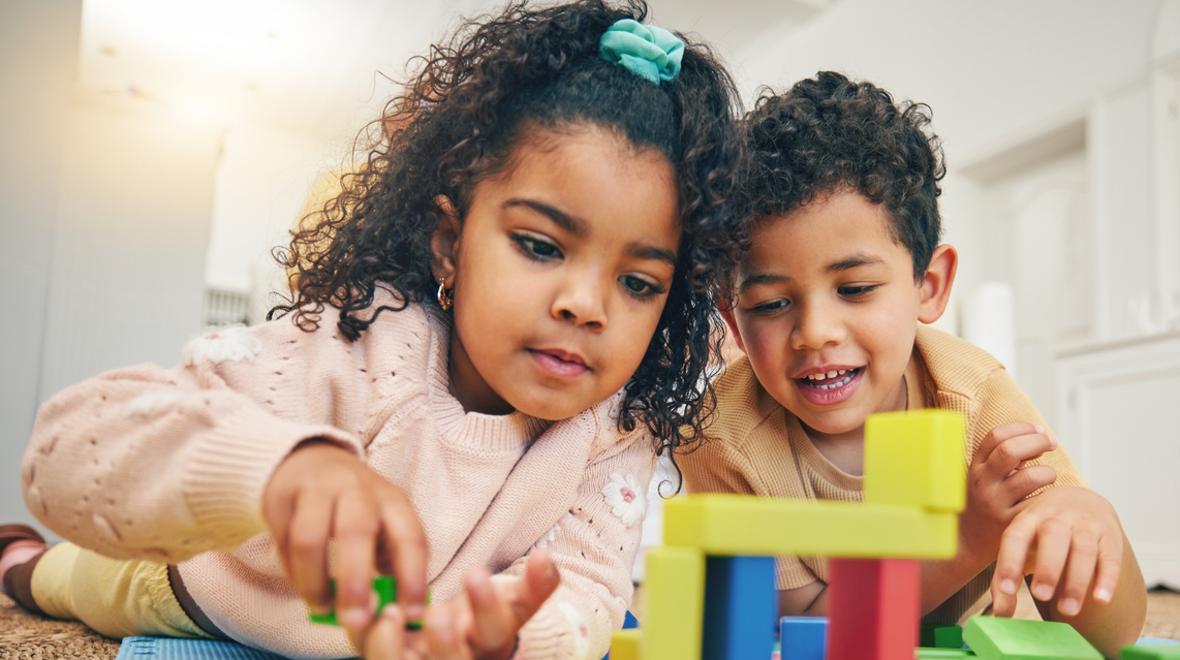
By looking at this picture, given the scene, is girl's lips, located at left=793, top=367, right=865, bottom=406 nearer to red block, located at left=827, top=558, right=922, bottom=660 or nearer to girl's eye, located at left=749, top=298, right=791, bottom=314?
girl's eye, located at left=749, top=298, right=791, bottom=314

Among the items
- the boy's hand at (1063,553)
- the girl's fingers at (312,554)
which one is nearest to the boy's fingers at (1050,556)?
the boy's hand at (1063,553)

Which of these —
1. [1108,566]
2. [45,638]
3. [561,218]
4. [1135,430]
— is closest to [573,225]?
[561,218]

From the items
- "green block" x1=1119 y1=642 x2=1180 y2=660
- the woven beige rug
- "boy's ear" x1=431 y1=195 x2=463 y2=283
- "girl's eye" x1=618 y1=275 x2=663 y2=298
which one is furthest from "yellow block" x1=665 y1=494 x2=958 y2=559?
the woven beige rug

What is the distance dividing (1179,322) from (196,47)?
437cm

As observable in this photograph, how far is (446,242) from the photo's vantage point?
0.84m

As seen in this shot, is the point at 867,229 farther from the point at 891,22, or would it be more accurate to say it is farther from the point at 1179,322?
the point at 891,22

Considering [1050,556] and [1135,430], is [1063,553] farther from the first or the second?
[1135,430]

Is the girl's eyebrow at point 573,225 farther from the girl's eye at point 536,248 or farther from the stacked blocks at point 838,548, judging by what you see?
the stacked blocks at point 838,548

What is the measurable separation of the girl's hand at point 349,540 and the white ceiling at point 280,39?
3.85 m

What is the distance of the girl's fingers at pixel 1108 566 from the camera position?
67 centimetres

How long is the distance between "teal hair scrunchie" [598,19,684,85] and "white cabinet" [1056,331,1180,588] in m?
2.28

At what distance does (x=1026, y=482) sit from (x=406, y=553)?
0.57 meters

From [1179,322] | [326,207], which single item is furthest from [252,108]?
[326,207]

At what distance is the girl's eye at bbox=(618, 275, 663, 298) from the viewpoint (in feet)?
2.44
